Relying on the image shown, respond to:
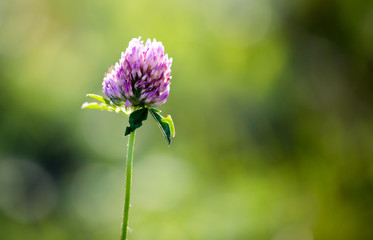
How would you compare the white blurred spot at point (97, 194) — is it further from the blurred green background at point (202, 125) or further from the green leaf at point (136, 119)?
the green leaf at point (136, 119)

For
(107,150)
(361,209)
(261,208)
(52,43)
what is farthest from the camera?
(52,43)

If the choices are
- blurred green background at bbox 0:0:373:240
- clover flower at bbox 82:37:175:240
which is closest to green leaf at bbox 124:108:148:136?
clover flower at bbox 82:37:175:240

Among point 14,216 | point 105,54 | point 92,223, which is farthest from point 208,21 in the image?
point 14,216

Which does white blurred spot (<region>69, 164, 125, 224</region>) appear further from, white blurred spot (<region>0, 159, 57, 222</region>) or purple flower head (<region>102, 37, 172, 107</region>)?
purple flower head (<region>102, 37, 172, 107</region>)

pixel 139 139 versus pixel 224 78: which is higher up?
pixel 224 78

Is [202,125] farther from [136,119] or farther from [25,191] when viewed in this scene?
[136,119]

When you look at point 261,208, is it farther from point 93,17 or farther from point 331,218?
point 93,17
